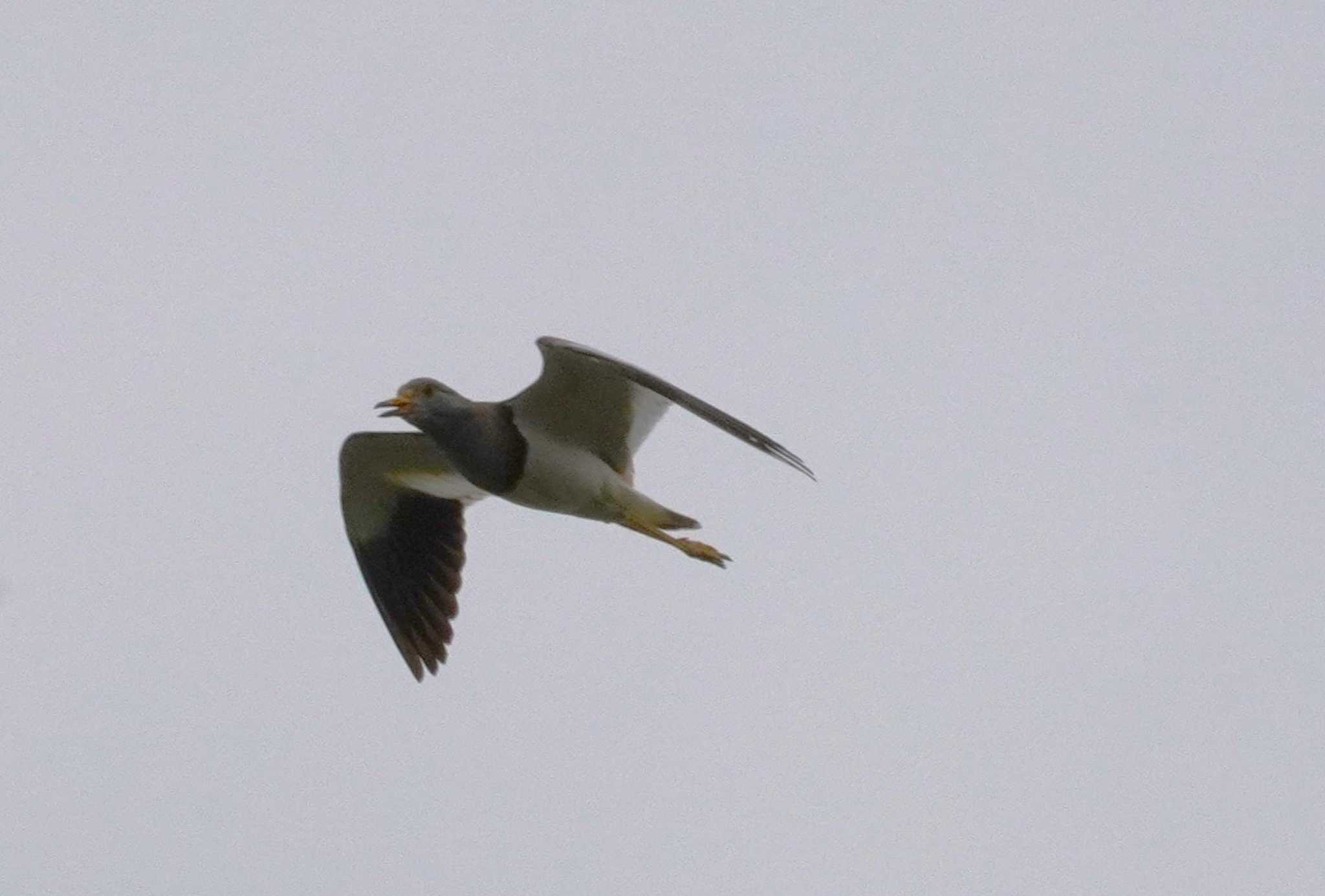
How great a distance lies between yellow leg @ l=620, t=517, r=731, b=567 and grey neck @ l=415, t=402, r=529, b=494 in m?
0.79

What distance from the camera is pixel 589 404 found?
38.2ft

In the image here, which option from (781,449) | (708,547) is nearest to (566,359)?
(708,547)

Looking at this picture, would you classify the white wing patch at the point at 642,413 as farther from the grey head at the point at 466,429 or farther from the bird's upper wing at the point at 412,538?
the bird's upper wing at the point at 412,538

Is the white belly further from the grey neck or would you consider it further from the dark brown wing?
the dark brown wing

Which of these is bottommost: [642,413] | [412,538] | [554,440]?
[412,538]

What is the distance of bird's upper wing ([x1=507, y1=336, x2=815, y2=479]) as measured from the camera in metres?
11.2

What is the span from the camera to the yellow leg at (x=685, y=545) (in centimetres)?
1174

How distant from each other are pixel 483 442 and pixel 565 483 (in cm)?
55

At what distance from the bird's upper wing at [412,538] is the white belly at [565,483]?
121 cm

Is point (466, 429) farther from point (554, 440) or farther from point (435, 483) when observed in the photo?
point (435, 483)

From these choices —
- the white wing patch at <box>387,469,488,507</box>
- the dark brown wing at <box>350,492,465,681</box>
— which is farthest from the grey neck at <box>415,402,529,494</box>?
the dark brown wing at <box>350,492,465,681</box>

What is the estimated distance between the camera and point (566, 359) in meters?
11.2

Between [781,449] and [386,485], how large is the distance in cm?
452

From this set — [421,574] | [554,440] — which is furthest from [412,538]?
[554,440]
